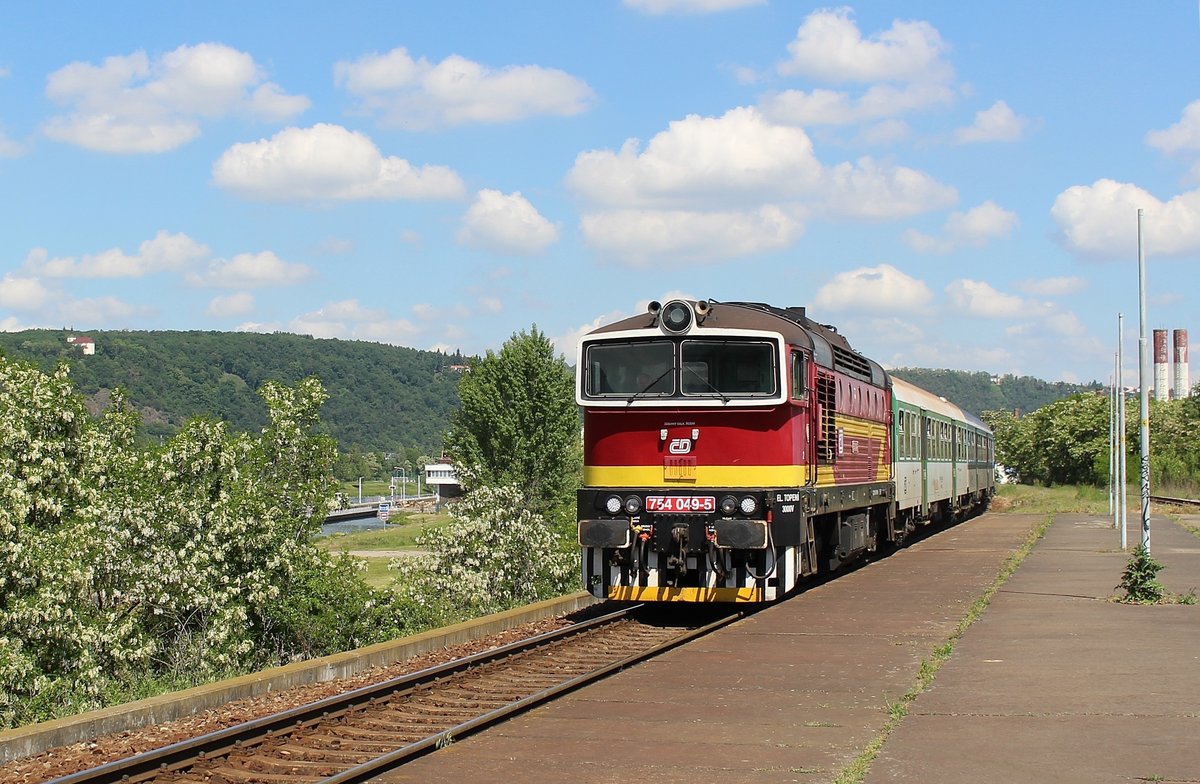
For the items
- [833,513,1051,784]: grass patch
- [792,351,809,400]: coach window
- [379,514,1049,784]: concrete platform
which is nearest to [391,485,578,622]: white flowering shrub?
[833,513,1051,784]: grass patch

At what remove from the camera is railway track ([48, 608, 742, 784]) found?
7.81 m

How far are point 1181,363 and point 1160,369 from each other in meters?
6.30

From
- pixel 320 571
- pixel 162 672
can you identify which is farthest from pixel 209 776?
pixel 320 571

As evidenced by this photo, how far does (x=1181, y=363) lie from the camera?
474ft

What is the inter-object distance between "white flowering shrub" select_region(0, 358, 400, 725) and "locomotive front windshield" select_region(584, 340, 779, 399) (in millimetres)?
7537

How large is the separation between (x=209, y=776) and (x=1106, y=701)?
22.3 ft

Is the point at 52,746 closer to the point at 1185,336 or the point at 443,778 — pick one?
the point at 443,778

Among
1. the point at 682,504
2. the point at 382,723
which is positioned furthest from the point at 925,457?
the point at 382,723

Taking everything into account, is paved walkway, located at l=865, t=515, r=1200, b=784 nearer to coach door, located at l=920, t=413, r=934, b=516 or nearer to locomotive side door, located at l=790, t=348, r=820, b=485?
locomotive side door, located at l=790, t=348, r=820, b=485

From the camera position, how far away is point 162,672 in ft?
69.9

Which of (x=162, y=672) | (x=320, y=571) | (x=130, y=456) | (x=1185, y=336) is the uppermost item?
(x=1185, y=336)

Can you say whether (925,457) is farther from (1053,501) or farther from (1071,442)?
(1071,442)

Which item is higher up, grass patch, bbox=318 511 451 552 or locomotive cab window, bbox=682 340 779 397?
locomotive cab window, bbox=682 340 779 397

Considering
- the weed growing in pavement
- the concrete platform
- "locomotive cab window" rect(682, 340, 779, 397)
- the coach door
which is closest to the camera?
the concrete platform
